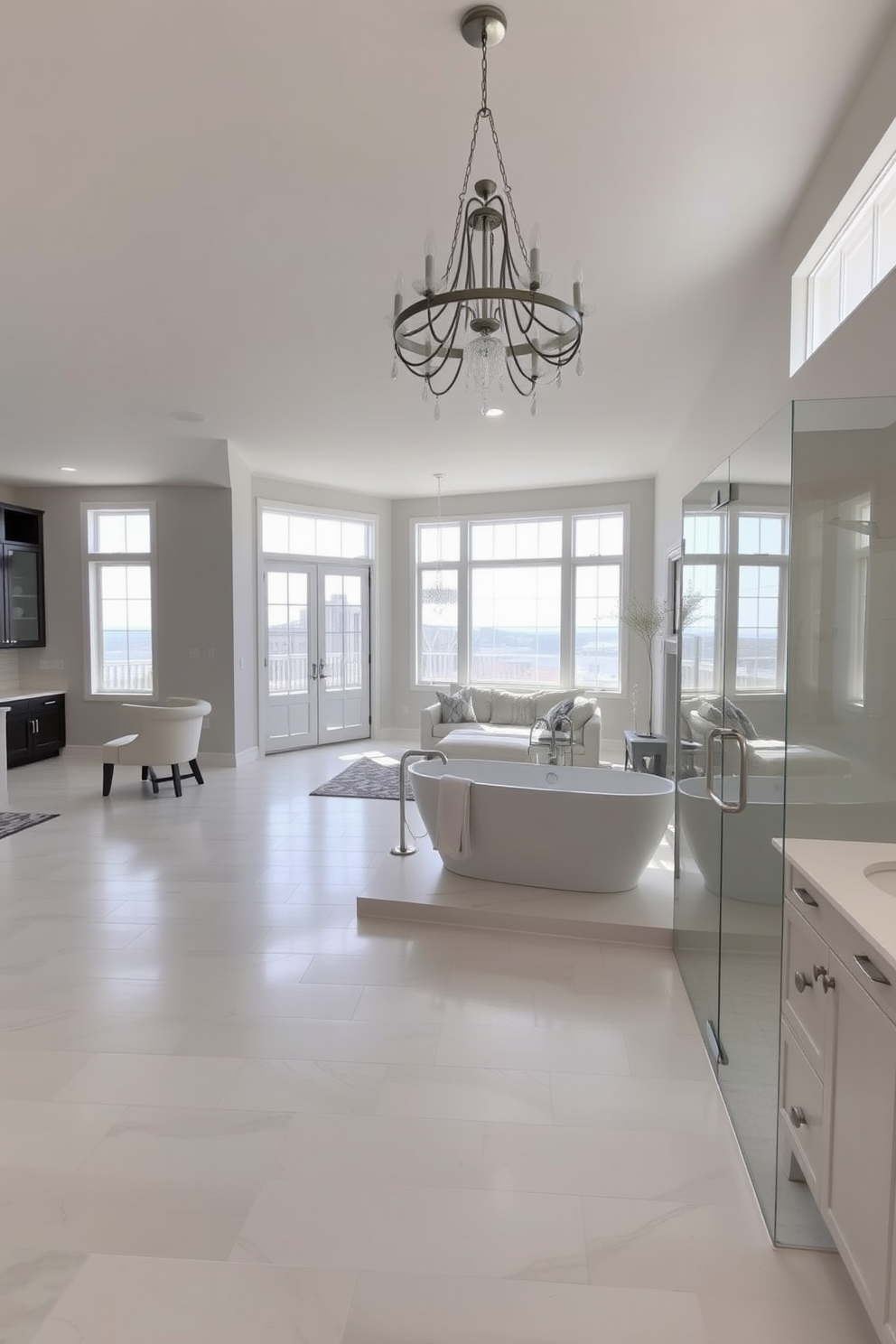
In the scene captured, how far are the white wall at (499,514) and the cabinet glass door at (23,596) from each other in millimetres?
3981

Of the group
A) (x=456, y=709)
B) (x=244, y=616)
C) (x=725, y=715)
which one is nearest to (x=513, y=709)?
(x=456, y=709)

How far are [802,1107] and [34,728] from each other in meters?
7.94

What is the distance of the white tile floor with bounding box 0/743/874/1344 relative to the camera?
5.12 ft

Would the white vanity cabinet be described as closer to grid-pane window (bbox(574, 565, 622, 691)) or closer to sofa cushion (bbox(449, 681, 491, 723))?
sofa cushion (bbox(449, 681, 491, 723))

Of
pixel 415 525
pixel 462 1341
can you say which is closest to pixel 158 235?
pixel 462 1341

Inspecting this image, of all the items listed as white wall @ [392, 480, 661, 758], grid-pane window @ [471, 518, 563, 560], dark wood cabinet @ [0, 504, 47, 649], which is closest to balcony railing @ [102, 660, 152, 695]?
dark wood cabinet @ [0, 504, 47, 649]

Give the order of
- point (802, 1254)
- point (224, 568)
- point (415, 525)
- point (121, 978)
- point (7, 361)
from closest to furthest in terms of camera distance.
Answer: point (802, 1254) < point (121, 978) < point (7, 361) < point (224, 568) < point (415, 525)

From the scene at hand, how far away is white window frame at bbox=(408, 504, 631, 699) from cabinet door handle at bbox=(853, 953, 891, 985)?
22.1 feet

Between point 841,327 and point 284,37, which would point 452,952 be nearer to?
point 841,327

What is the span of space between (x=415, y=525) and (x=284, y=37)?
22.9ft

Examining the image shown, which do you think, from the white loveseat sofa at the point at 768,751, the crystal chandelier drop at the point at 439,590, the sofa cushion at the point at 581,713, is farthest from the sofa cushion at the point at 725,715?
the crystal chandelier drop at the point at 439,590

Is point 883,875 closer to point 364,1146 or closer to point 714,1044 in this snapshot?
point 714,1044

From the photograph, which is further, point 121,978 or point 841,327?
point 121,978

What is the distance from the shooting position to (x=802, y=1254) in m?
1.70
